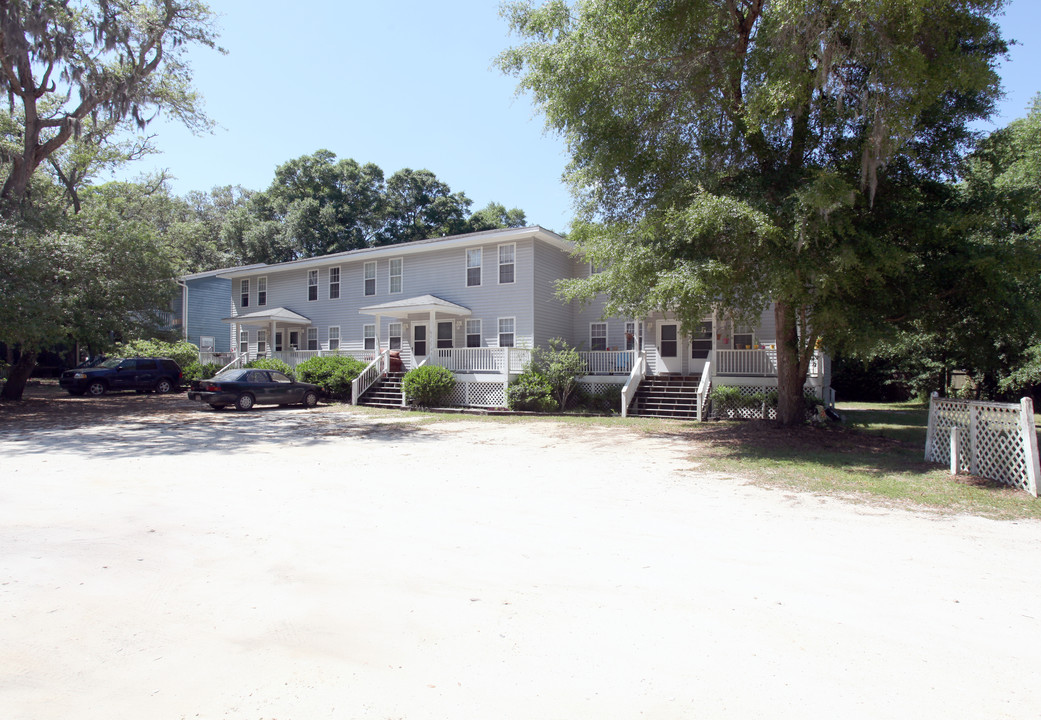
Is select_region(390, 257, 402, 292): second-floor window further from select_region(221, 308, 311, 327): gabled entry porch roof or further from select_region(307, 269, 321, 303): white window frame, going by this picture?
select_region(221, 308, 311, 327): gabled entry porch roof

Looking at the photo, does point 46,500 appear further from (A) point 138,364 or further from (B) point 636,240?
(A) point 138,364

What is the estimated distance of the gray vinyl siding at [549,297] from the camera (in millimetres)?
22484

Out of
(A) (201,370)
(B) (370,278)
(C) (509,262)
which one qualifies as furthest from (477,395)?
(A) (201,370)

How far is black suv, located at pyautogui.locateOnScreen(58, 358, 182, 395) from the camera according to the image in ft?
78.2

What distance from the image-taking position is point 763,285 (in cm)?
Result: 1171

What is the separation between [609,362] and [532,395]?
10.1 feet

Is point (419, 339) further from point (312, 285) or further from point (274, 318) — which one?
point (274, 318)

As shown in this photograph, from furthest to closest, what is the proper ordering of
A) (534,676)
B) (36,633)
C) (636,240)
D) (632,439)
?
1. (632,439)
2. (636,240)
3. (36,633)
4. (534,676)

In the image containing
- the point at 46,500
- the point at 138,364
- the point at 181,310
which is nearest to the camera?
the point at 46,500

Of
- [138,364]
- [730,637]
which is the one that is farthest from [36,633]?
[138,364]

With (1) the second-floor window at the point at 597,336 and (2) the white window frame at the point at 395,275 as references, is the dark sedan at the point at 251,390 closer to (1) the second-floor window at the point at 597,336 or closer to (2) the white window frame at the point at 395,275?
(2) the white window frame at the point at 395,275

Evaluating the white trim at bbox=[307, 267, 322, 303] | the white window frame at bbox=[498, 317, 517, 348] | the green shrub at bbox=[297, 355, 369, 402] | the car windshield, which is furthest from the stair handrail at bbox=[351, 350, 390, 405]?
the white trim at bbox=[307, 267, 322, 303]

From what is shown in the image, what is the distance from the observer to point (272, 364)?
25.1 meters

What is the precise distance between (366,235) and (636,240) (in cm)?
3614
